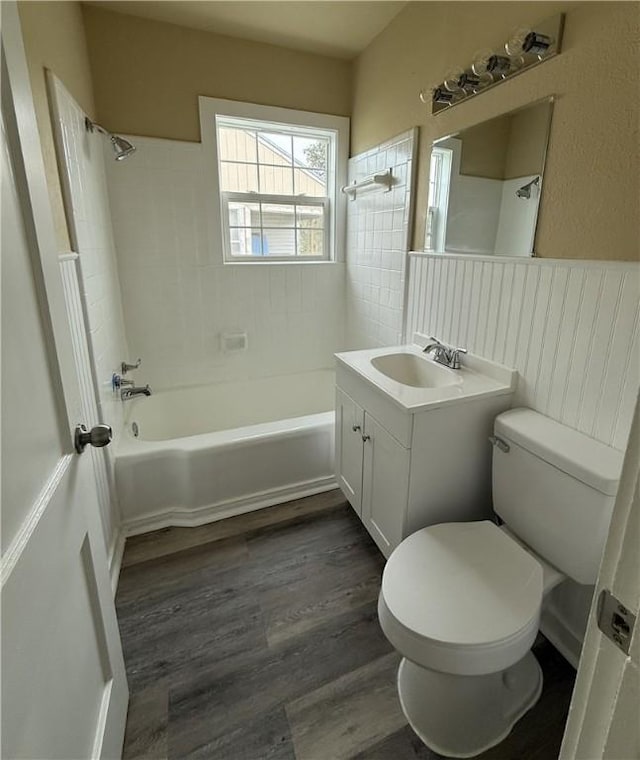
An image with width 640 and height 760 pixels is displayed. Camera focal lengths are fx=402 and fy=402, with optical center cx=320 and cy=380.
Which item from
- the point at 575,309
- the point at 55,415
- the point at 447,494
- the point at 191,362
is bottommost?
the point at 447,494

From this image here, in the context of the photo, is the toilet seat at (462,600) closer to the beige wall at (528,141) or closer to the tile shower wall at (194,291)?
the beige wall at (528,141)

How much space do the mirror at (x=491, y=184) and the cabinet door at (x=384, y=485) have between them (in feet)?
2.69

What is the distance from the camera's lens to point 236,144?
2.46 metres

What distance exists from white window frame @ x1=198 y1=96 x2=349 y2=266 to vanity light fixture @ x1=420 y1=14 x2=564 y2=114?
2.97 ft

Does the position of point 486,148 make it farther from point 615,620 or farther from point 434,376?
point 615,620

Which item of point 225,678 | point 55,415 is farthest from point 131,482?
Answer: point 55,415

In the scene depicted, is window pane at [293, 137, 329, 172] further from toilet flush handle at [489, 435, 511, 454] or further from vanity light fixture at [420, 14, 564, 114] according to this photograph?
toilet flush handle at [489, 435, 511, 454]

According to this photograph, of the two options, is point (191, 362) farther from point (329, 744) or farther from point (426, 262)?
point (329, 744)

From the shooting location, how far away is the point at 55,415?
770 millimetres

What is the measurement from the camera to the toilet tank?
41.6 inches

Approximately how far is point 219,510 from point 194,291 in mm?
1341

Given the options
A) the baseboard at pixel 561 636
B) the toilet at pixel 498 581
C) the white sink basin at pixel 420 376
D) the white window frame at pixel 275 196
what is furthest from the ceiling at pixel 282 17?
the baseboard at pixel 561 636

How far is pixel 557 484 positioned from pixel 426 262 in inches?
46.6

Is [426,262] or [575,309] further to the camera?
[426,262]
